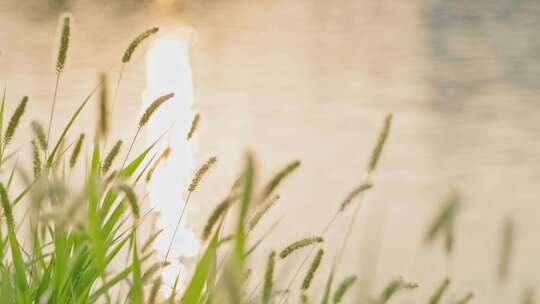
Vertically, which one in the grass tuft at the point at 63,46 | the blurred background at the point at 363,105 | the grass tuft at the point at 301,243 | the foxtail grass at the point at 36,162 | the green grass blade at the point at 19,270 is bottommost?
the green grass blade at the point at 19,270

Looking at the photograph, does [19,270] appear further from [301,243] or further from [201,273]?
[301,243]

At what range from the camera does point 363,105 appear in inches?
387

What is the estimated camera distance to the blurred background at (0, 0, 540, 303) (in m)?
5.34

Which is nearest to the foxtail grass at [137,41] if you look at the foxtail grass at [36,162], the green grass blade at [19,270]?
the foxtail grass at [36,162]

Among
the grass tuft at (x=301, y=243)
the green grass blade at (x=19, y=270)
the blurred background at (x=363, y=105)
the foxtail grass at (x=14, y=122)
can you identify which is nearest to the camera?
the grass tuft at (x=301, y=243)

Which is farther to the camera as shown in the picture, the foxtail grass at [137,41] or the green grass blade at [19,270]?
the foxtail grass at [137,41]

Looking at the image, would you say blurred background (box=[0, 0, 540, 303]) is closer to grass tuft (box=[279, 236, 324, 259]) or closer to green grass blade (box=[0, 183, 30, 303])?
grass tuft (box=[279, 236, 324, 259])

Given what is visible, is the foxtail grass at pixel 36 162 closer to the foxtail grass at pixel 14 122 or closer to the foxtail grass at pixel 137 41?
the foxtail grass at pixel 14 122

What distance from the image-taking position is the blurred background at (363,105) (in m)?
5.34

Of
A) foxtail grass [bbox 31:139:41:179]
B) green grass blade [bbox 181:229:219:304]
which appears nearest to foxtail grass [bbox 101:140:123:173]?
foxtail grass [bbox 31:139:41:179]

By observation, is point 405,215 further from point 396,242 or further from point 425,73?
point 425,73

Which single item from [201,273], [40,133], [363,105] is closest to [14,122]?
[40,133]

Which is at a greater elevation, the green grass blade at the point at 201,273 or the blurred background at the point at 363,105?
the blurred background at the point at 363,105

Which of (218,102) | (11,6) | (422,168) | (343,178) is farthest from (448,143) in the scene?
(11,6)
